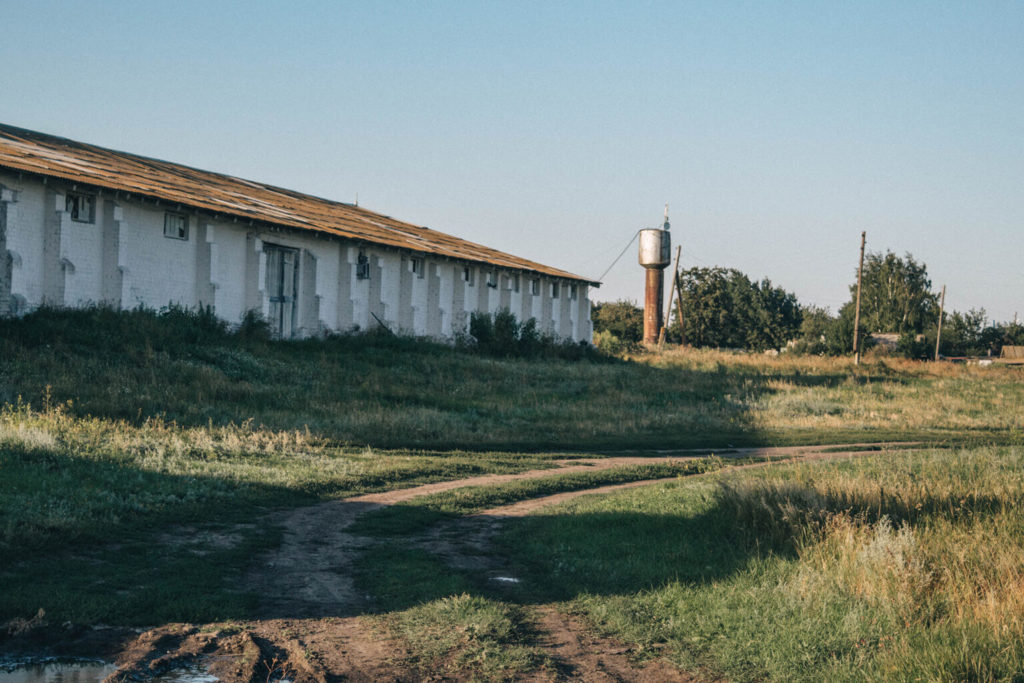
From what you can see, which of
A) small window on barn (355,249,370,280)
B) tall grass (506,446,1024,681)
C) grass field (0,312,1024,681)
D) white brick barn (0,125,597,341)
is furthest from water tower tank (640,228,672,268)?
tall grass (506,446,1024,681)

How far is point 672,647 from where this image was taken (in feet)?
22.4

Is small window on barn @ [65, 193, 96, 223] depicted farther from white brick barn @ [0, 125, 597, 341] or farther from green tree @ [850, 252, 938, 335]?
green tree @ [850, 252, 938, 335]

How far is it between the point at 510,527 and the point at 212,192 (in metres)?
28.6

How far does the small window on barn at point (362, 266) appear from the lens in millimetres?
38031

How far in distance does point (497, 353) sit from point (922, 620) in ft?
120

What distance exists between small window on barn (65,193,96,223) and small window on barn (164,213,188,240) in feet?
8.86

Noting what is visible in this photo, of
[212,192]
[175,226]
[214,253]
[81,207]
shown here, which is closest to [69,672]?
[81,207]

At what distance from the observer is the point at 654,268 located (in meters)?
66.1

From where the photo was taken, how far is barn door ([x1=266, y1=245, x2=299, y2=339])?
3397cm

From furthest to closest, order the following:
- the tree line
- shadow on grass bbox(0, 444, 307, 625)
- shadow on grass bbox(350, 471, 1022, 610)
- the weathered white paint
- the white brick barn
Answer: the tree line → the white brick barn → the weathered white paint → shadow on grass bbox(350, 471, 1022, 610) → shadow on grass bbox(0, 444, 307, 625)

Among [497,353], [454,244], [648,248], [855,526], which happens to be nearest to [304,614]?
[855,526]

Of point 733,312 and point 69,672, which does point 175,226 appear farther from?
point 733,312

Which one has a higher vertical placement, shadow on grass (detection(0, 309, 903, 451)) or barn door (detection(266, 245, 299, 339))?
barn door (detection(266, 245, 299, 339))

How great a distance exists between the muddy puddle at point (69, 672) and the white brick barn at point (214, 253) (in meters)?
22.1
